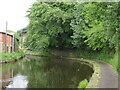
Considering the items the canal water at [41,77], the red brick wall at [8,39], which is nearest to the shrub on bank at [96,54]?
the canal water at [41,77]

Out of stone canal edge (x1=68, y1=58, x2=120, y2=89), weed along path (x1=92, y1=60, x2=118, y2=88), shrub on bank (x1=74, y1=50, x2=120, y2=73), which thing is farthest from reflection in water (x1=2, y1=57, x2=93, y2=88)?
shrub on bank (x1=74, y1=50, x2=120, y2=73)

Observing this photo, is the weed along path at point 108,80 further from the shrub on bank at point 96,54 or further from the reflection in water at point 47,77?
the shrub on bank at point 96,54

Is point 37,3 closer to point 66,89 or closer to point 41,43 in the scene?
point 41,43

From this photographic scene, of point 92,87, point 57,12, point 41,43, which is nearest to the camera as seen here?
point 92,87

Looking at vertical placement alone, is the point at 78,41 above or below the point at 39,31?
below

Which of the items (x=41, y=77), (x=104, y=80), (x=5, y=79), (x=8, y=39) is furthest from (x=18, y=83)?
(x=8, y=39)

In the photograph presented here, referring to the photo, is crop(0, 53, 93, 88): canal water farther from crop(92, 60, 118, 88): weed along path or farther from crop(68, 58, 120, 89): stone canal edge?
crop(92, 60, 118, 88): weed along path

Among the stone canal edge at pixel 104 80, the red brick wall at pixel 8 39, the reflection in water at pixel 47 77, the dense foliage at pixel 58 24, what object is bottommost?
the reflection in water at pixel 47 77

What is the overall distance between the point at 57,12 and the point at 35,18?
624cm

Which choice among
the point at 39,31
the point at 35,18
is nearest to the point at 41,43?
the point at 39,31

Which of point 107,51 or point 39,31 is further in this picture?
point 39,31

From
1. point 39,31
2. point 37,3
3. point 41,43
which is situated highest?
point 37,3

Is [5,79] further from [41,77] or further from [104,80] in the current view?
[104,80]

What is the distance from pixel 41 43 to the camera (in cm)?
3475
